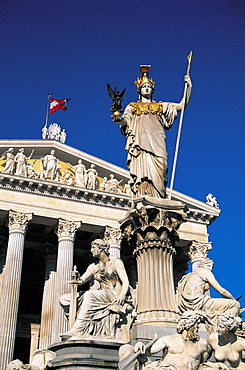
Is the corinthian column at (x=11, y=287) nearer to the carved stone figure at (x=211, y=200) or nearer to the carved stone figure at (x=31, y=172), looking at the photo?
the carved stone figure at (x=31, y=172)

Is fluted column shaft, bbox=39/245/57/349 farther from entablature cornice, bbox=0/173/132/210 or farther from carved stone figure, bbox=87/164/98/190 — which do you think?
carved stone figure, bbox=87/164/98/190

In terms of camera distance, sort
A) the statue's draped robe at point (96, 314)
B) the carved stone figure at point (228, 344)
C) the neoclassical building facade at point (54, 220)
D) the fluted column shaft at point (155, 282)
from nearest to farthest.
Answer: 1. the carved stone figure at point (228, 344)
2. the statue's draped robe at point (96, 314)
3. the fluted column shaft at point (155, 282)
4. the neoclassical building facade at point (54, 220)

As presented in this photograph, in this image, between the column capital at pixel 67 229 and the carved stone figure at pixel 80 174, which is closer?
the column capital at pixel 67 229

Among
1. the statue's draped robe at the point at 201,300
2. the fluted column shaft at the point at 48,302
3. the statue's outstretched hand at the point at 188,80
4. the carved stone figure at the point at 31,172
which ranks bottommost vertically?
the statue's draped robe at the point at 201,300

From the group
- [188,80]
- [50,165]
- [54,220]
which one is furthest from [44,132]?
[188,80]

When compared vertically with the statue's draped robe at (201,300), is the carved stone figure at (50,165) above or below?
above

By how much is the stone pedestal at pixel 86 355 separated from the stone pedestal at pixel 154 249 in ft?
3.80

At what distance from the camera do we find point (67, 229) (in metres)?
35.2

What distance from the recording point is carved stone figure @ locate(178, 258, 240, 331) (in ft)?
29.4

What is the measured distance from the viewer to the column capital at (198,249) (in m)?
37.3

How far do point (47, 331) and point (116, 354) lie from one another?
2584cm

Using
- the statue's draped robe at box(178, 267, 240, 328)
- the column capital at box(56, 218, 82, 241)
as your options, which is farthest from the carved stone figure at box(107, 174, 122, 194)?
the statue's draped robe at box(178, 267, 240, 328)

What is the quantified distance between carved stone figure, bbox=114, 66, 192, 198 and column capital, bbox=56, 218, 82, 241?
79.6 ft

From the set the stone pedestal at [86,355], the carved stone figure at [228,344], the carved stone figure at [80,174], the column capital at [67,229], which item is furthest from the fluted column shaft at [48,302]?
the carved stone figure at [228,344]
